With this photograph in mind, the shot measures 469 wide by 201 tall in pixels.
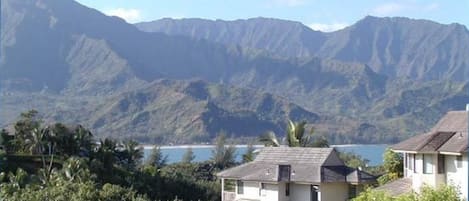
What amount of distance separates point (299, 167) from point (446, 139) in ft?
39.9

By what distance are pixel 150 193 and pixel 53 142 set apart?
10.9 m

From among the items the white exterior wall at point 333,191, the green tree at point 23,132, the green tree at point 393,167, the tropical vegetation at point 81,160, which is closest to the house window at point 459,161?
the green tree at point 393,167

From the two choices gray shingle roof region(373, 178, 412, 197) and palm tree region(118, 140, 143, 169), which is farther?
palm tree region(118, 140, 143, 169)

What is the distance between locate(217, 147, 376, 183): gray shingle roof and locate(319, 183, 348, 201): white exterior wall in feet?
1.37

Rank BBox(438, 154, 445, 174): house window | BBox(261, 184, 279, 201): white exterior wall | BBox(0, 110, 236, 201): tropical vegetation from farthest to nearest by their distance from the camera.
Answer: BBox(0, 110, 236, 201): tropical vegetation < BBox(261, 184, 279, 201): white exterior wall < BBox(438, 154, 445, 174): house window

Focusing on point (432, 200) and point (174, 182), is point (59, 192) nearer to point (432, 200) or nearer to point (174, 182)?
point (432, 200)

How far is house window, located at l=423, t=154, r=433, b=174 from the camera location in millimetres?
24828

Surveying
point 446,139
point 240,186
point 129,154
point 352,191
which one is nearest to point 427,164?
point 446,139

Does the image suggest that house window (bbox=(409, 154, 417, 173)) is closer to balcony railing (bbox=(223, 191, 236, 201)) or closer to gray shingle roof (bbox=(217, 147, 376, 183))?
gray shingle roof (bbox=(217, 147, 376, 183))

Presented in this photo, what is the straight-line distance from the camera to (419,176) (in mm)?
25172

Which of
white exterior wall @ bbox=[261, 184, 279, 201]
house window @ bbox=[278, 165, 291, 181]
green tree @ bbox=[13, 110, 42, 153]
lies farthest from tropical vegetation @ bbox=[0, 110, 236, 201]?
house window @ bbox=[278, 165, 291, 181]

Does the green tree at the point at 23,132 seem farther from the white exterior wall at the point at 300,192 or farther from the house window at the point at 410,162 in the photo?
the house window at the point at 410,162

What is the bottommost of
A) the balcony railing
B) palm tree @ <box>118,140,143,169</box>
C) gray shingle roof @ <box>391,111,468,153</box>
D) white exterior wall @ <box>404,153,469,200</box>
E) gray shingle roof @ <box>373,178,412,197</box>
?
the balcony railing

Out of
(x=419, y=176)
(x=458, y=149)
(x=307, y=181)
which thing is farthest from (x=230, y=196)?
(x=458, y=149)
